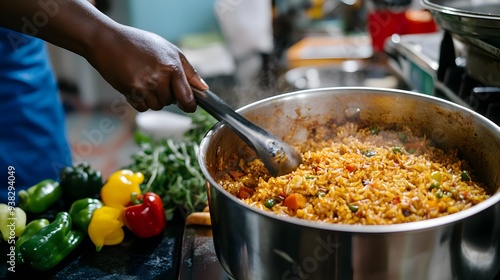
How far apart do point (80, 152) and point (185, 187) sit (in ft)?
11.0

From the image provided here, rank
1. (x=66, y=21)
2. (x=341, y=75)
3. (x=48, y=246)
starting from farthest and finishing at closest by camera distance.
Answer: (x=341, y=75)
(x=48, y=246)
(x=66, y=21)

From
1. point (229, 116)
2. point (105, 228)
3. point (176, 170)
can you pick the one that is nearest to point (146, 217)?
point (105, 228)

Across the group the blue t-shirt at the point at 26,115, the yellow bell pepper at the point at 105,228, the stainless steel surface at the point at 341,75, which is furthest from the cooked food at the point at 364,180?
the blue t-shirt at the point at 26,115

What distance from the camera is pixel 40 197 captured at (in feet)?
6.52

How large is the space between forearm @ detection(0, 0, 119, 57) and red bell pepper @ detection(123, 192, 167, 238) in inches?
23.9

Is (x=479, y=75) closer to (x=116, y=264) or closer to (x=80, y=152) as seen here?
(x=116, y=264)

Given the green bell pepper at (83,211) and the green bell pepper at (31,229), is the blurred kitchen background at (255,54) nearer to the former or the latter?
the green bell pepper at (83,211)

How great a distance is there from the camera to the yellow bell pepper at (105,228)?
5.90ft

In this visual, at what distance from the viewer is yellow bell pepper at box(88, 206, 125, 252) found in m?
1.80

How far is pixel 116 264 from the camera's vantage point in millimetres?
1730

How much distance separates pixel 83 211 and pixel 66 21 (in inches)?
29.5

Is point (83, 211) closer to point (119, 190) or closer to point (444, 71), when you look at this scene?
point (119, 190)

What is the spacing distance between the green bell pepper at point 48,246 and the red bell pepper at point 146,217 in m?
0.21

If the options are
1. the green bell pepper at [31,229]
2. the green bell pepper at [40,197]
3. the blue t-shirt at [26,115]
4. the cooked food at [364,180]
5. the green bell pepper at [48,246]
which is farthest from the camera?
the blue t-shirt at [26,115]
